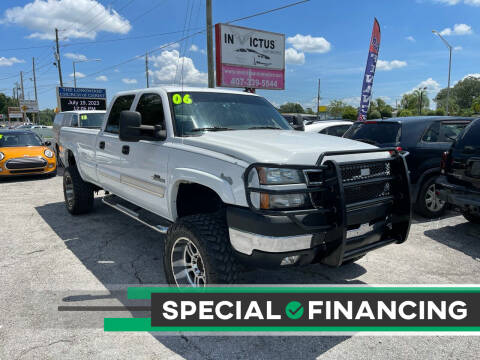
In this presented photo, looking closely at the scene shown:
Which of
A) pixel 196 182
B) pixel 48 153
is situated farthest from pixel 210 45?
pixel 196 182

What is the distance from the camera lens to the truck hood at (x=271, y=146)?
2.75 m

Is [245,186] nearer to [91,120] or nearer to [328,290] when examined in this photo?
[328,290]

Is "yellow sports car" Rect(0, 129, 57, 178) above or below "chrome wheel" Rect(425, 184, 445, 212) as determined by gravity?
above

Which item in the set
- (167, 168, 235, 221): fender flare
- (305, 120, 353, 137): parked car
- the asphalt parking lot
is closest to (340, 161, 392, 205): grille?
(167, 168, 235, 221): fender flare

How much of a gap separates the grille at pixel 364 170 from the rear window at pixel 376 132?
3457mm

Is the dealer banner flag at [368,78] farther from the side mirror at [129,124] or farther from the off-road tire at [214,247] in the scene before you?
the off-road tire at [214,247]

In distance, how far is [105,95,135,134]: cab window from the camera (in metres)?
4.65

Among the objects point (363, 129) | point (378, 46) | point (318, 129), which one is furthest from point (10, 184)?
point (378, 46)

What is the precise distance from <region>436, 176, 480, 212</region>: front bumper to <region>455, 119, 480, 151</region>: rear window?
21.0 inches

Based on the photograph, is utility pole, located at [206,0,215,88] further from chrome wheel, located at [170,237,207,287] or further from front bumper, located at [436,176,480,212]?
chrome wheel, located at [170,237,207,287]

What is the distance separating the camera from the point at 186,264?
3.27 metres

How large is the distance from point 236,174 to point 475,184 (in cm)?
371

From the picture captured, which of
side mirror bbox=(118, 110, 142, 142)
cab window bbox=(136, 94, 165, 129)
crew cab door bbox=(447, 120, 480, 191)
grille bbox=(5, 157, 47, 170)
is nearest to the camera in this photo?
side mirror bbox=(118, 110, 142, 142)

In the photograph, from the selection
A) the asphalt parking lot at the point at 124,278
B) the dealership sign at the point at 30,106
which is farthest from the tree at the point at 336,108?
the asphalt parking lot at the point at 124,278
